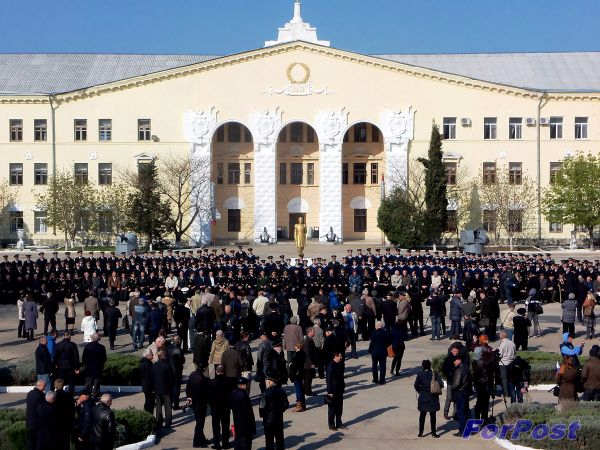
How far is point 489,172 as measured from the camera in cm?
5931

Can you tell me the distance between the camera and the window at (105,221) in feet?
182

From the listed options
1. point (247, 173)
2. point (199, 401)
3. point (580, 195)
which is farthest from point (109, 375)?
point (247, 173)

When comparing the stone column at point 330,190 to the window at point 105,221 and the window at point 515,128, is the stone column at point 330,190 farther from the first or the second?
the window at point 105,221

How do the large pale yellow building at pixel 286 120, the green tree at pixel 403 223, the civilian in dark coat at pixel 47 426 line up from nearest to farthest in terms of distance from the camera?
1. the civilian in dark coat at pixel 47 426
2. the green tree at pixel 403 223
3. the large pale yellow building at pixel 286 120

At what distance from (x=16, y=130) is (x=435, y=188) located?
86.2 feet

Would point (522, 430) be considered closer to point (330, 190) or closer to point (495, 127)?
point (330, 190)

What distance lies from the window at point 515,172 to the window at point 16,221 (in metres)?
30.7

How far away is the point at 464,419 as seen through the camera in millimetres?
14992

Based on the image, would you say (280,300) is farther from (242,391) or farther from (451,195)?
(451,195)

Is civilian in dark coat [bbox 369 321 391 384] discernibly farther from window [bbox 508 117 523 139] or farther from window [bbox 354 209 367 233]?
window [bbox 354 209 367 233]

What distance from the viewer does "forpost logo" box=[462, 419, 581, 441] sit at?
1366 cm

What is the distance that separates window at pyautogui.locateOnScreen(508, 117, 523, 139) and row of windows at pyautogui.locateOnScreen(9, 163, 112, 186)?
25004 mm

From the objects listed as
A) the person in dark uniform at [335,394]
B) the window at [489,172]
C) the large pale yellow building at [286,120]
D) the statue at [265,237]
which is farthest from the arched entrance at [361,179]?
the person in dark uniform at [335,394]

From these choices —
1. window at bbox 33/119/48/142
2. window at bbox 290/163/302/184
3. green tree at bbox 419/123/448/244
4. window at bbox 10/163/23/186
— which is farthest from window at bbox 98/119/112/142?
green tree at bbox 419/123/448/244
